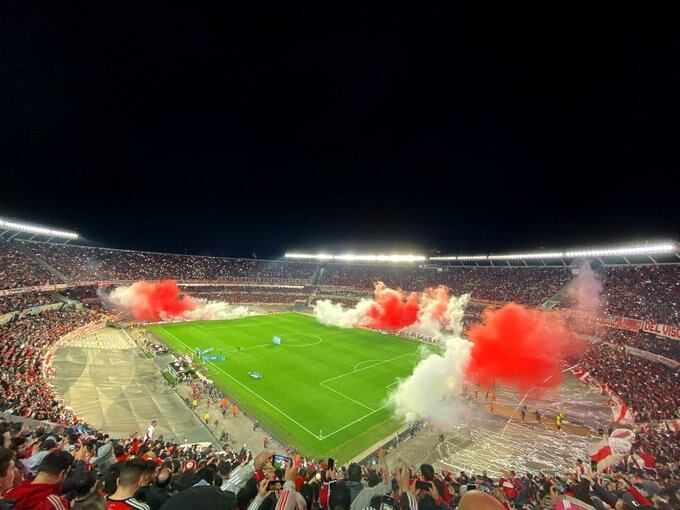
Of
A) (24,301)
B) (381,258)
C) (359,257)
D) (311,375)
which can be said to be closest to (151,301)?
(24,301)

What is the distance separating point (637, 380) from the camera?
2484cm

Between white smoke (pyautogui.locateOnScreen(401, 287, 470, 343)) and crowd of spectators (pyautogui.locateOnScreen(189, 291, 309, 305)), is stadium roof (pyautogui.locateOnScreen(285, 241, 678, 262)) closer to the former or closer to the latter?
white smoke (pyautogui.locateOnScreen(401, 287, 470, 343))

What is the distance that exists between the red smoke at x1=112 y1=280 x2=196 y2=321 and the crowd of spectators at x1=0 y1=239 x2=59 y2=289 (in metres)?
9.88

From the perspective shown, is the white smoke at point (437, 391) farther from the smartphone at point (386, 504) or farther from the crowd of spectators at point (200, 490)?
the smartphone at point (386, 504)

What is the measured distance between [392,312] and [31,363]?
45.0m

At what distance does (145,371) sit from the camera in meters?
30.2

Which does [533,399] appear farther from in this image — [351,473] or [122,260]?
[122,260]

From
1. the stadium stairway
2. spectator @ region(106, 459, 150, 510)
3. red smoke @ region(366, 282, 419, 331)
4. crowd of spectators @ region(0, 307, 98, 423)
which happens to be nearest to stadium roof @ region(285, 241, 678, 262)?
red smoke @ region(366, 282, 419, 331)

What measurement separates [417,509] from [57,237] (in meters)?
81.4

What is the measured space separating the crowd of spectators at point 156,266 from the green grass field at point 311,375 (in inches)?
891

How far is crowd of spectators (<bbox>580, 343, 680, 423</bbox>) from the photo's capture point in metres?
20.4

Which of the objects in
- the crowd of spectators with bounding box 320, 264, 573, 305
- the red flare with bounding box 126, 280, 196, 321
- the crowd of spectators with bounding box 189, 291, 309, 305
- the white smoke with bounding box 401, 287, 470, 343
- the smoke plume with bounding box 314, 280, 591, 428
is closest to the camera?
the smoke plume with bounding box 314, 280, 591, 428

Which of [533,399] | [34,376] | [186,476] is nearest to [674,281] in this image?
[533,399]

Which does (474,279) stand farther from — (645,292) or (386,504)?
(386,504)
